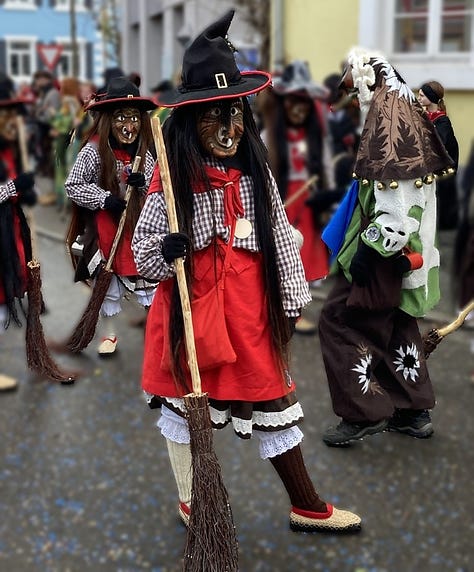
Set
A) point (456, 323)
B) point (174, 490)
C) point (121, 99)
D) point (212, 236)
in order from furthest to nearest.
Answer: point (174, 490) < point (212, 236) < point (456, 323) < point (121, 99)

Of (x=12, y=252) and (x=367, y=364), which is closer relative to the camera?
(x=12, y=252)

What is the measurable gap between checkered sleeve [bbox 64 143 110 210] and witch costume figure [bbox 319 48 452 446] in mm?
699

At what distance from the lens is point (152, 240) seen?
7.77 feet

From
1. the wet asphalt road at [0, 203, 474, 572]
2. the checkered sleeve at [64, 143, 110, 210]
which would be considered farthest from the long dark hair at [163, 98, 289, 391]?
the wet asphalt road at [0, 203, 474, 572]

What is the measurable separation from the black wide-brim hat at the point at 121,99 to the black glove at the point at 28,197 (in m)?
0.29

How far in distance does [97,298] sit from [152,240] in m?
0.23

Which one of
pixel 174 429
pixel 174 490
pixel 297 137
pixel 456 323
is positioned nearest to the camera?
pixel 456 323

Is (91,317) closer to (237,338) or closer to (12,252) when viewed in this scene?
(12,252)

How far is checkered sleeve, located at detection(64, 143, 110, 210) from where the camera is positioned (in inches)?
83.4

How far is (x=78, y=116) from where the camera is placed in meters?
2.44

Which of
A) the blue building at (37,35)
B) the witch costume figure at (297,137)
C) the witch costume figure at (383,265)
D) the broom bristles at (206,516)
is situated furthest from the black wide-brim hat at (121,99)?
the blue building at (37,35)

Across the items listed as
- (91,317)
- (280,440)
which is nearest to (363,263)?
(91,317)

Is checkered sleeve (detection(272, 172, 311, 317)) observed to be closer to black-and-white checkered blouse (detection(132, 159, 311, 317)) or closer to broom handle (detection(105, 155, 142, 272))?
black-and-white checkered blouse (detection(132, 159, 311, 317))

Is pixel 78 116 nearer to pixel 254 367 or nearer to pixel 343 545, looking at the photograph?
pixel 254 367
